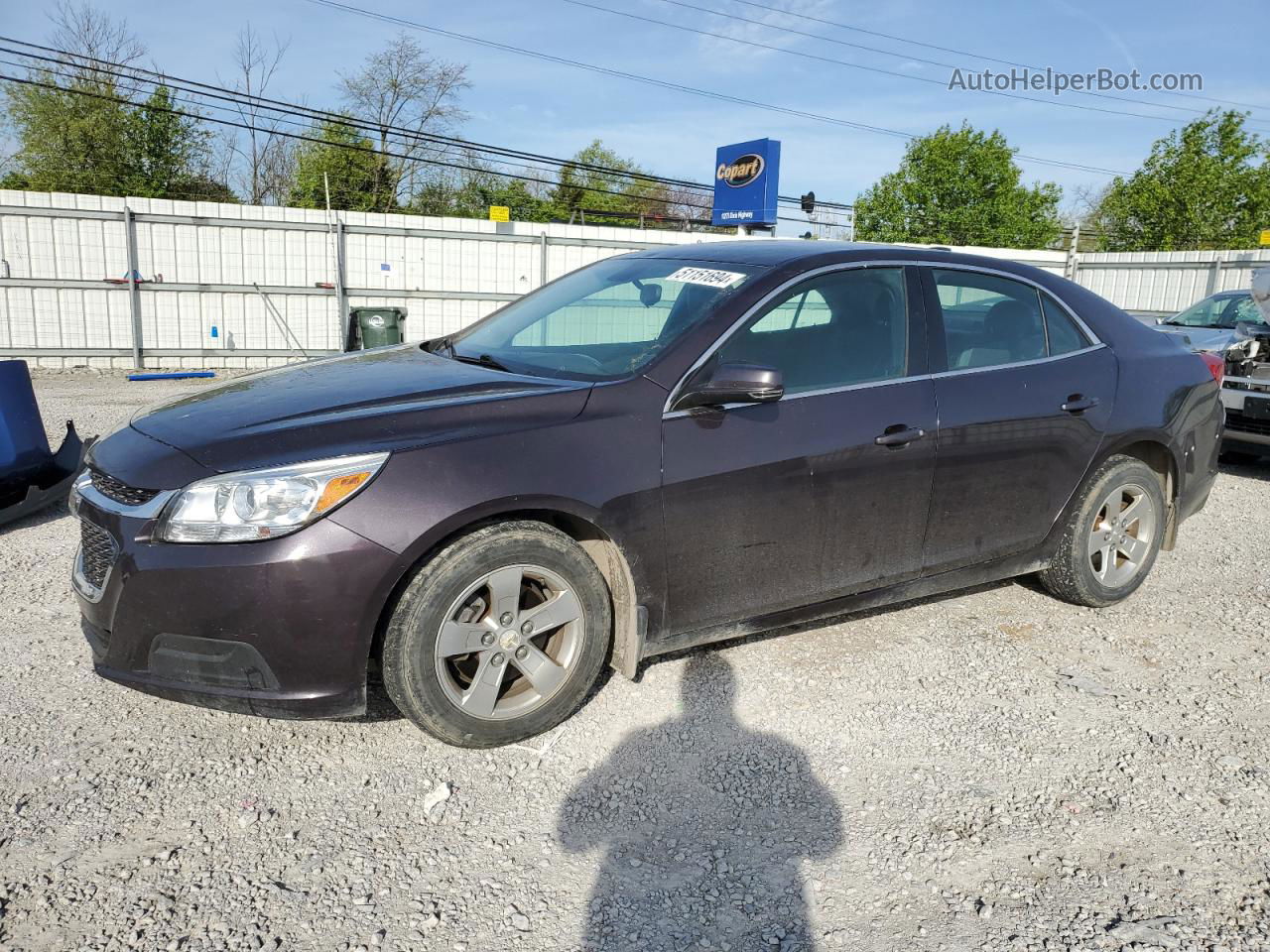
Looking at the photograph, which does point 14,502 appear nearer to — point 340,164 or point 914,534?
point 914,534

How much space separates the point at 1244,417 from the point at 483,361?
719 cm

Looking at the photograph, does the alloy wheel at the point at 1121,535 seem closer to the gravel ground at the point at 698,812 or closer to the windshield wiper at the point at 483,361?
the gravel ground at the point at 698,812

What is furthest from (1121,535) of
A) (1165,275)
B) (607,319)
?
(1165,275)

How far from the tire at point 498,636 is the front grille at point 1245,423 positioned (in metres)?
7.12

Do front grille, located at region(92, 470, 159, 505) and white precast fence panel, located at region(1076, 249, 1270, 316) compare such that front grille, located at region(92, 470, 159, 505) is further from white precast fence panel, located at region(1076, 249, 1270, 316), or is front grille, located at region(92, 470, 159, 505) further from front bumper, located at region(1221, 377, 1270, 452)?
white precast fence panel, located at region(1076, 249, 1270, 316)

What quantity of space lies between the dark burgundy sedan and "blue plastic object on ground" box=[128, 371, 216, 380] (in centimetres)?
1087

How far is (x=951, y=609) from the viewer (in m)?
4.48

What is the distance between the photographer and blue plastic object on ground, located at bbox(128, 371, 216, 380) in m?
13.4

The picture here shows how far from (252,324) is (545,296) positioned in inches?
493

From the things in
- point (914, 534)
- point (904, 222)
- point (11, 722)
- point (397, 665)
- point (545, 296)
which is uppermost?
point (904, 222)

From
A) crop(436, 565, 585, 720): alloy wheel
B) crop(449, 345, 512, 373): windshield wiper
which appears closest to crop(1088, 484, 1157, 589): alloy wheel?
crop(436, 565, 585, 720): alloy wheel

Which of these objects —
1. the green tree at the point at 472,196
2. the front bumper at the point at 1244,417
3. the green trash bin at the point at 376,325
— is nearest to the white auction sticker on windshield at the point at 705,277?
the front bumper at the point at 1244,417

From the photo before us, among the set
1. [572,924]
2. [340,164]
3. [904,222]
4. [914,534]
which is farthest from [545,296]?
[904,222]

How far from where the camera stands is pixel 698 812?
277cm
